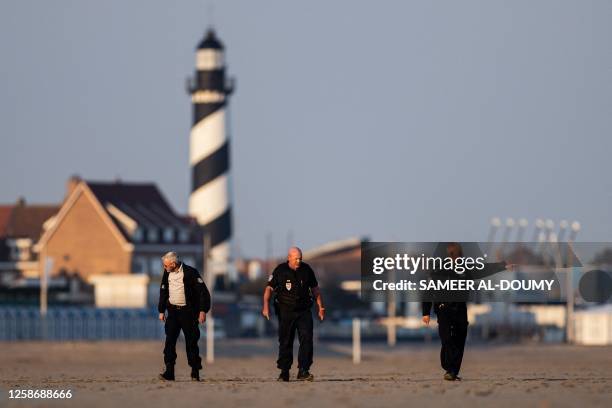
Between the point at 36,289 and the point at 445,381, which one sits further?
the point at 36,289

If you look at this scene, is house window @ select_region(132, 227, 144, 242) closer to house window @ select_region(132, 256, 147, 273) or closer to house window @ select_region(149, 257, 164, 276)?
house window @ select_region(132, 256, 147, 273)

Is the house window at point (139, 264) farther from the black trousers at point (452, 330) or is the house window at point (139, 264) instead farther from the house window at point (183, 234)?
the black trousers at point (452, 330)

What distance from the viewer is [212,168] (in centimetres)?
10956

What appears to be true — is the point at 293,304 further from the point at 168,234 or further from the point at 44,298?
the point at 168,234

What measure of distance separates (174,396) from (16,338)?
59.8 meters

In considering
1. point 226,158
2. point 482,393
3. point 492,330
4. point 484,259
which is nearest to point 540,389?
point 482,393

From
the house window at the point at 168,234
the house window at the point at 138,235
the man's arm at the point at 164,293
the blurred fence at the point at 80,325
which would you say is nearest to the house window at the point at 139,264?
the house window at the point at 138,235

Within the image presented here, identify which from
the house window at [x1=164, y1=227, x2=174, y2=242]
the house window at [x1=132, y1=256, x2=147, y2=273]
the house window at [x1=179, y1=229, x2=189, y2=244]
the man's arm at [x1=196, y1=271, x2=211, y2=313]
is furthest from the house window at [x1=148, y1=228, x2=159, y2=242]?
the man's arm at [x1=196, y1=271, x2=211, y2=313]

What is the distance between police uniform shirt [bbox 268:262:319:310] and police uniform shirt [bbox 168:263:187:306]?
1156 millimetres

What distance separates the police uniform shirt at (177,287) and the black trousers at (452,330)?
3369 mm

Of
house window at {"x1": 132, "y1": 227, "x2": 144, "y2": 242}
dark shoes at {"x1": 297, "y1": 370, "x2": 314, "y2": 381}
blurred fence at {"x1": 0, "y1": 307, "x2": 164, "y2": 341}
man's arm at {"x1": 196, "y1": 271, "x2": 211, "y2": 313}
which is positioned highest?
house window at {"x1": 132, "y1": 227, "x2": 144, "y2": 242}

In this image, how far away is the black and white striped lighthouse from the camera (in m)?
110

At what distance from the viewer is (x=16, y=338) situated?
8231 centimetres

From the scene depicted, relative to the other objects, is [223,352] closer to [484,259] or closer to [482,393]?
[484,259]
